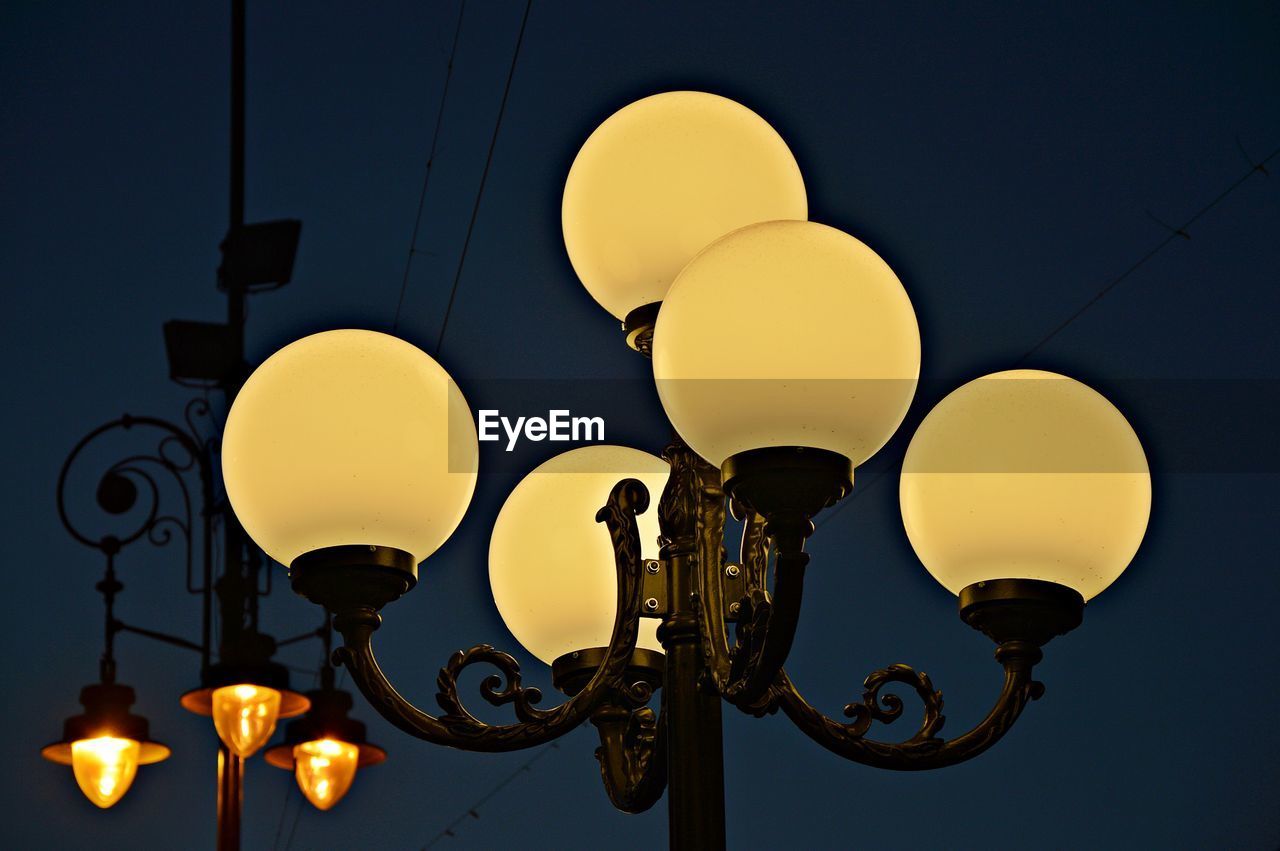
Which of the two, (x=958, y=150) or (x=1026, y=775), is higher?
(x=958, y=150)

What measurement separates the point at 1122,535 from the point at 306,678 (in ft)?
34.6

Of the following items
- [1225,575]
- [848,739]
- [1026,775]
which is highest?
[1225,575]

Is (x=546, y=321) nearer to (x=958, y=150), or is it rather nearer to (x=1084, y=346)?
(x=958, y=150)

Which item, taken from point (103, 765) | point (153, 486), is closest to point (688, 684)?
point (153, 486)

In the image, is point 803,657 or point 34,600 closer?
point 803,657

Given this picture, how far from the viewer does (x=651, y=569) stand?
2.21 metres

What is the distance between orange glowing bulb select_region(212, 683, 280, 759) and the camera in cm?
522

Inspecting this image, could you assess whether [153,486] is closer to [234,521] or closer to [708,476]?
[234,521]

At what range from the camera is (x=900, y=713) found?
211cm

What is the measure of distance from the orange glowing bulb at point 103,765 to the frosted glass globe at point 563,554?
3663mm

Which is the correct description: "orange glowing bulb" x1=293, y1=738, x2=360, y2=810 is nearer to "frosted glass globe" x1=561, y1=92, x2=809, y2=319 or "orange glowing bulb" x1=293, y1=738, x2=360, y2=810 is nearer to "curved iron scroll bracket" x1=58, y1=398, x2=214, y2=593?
"curved iron scroll bracket" x1=58, y1=398, x2=214, y2=593

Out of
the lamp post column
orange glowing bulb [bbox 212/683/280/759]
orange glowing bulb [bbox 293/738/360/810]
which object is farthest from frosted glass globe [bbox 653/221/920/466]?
orange glowing bulb [bbox 293/738/360/810]

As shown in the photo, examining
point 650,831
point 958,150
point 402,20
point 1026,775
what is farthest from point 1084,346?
point 402,20

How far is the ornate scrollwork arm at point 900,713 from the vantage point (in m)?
2.08
